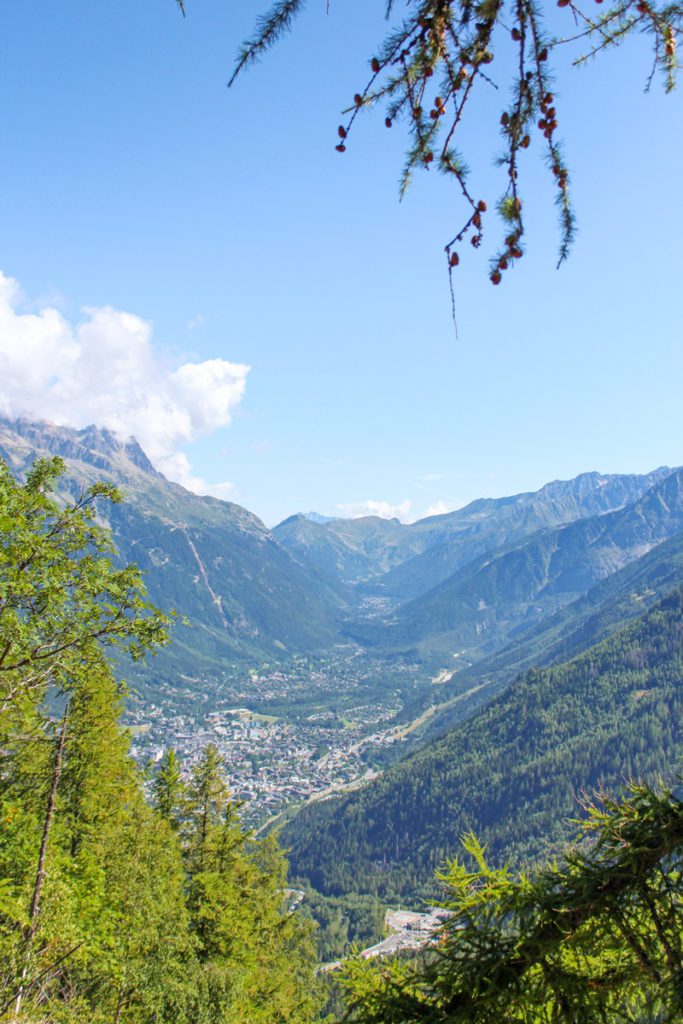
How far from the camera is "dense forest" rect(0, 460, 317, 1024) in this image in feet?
31.3

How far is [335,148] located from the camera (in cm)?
385

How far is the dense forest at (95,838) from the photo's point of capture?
9539 mm

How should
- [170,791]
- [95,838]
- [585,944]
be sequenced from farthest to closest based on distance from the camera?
[170,791] < [95,838] < [585,944]

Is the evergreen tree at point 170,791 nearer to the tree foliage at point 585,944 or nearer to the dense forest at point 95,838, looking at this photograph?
the dense forest at point 95,838

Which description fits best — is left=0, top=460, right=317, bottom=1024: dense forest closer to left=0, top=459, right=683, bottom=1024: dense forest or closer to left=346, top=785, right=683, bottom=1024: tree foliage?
left=0, top=459, right=683, bottom=1024: dense forest

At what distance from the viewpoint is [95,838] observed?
63.4 ft

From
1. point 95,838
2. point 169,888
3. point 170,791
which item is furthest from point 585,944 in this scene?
point 170,791

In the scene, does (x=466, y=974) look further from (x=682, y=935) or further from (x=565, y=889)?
(x=682, y=935)

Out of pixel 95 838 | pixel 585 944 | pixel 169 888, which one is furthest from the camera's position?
pixel 169 888

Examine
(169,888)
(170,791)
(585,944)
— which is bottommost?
(169,888)

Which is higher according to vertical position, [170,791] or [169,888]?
[170,791]

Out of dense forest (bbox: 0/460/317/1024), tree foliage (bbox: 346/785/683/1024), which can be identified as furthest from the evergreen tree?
tree foliage (bbox: 346/785/683/1024)

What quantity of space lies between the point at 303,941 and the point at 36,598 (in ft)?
122

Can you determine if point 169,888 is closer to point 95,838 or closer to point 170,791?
point 95,838
